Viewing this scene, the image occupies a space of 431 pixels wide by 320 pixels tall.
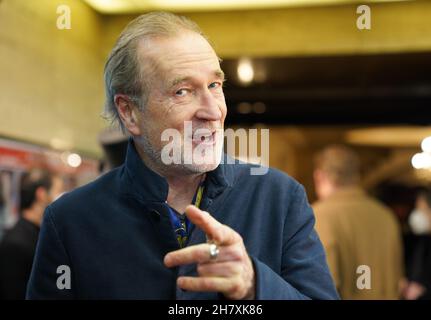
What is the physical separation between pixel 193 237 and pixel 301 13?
419cm

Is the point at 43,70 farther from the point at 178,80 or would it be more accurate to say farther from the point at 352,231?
the point at 178,80

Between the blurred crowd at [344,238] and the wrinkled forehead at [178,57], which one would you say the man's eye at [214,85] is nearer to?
the wrinkled forehead at [178,57]

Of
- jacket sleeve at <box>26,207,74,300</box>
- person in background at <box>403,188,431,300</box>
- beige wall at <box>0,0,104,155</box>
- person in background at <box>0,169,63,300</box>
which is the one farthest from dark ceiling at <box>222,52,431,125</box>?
jacket sleeve at <box>26,207,74,300</box>

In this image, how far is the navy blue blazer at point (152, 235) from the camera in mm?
929

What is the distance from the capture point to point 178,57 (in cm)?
A: 92

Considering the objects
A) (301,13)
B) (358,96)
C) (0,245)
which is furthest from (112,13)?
(358,96)

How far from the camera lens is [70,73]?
394 cm

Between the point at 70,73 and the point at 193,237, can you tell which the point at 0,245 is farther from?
the point at 193,237

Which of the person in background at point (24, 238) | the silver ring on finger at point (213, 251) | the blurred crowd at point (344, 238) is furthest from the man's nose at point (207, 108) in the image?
the blurred crowd at point (344, 238)

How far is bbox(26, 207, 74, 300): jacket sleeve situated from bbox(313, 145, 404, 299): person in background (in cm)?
183

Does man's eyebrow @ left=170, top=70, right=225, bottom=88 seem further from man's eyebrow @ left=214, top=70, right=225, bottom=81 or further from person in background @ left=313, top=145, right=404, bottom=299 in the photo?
person in background @ left=313, top=145, right=404, bottom=299

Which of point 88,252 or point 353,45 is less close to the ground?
point 353,45

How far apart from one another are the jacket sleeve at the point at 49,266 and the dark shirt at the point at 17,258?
186 cm

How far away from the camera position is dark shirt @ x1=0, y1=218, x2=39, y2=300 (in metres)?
2.79
